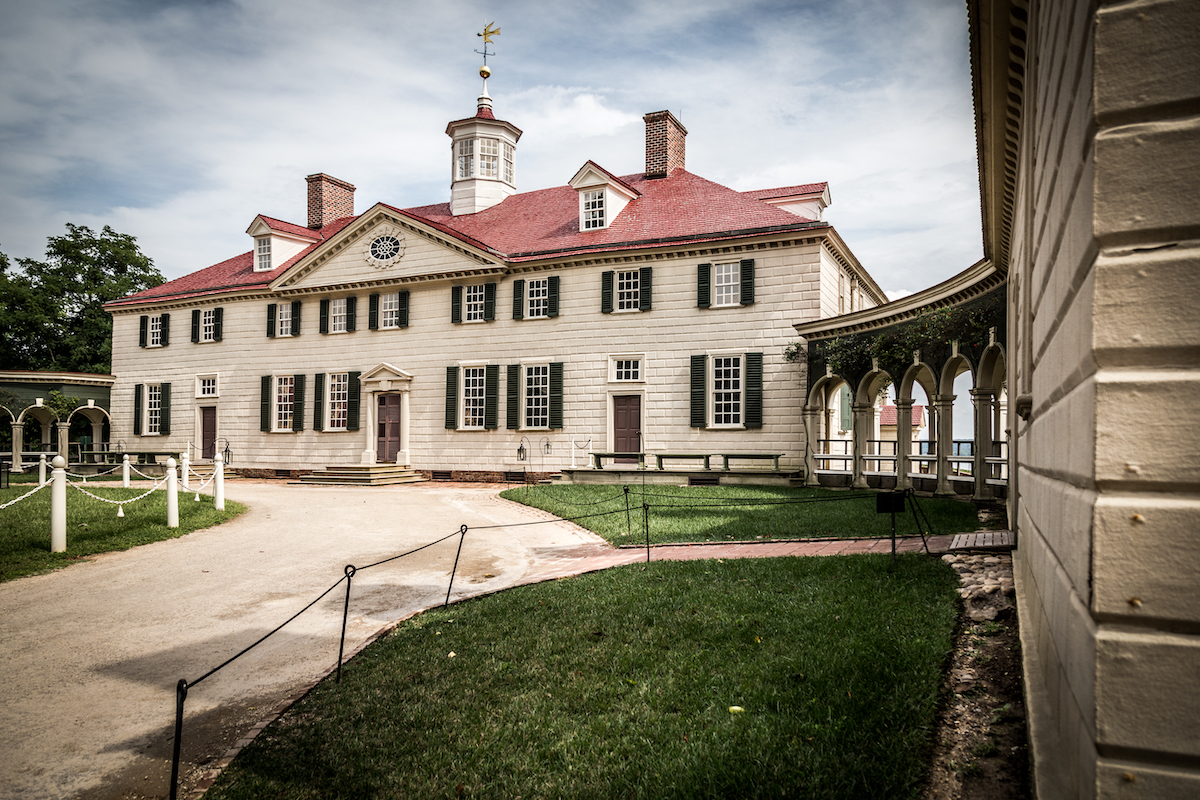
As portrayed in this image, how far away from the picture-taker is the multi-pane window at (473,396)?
25562 mm

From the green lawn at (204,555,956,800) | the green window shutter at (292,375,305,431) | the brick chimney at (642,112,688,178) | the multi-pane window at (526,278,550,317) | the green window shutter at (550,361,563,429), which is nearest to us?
the green lawn at (204,555,956,800)

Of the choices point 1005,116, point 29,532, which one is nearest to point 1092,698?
point 1005,116

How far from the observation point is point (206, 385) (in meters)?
29.9

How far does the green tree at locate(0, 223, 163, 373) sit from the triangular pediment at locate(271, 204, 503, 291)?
81.4 feet

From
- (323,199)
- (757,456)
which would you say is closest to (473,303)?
(757,456)

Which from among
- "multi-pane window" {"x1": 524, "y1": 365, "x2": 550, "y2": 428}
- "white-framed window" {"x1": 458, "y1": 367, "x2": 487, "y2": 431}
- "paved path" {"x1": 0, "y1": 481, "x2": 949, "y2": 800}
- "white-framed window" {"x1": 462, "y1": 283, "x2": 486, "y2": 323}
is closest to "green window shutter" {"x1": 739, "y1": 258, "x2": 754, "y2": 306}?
"multi-pane window" {"x1": 524, "y1": 365, "x2": 550, "y2": 428}

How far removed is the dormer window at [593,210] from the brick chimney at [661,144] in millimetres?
3144

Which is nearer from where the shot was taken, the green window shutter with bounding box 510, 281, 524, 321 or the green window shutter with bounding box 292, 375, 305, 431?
the green window shutter with bounding box 510, 281, 524, 321

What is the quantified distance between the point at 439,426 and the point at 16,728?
21206 mm

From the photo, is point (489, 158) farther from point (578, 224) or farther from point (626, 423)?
point (626, 423)

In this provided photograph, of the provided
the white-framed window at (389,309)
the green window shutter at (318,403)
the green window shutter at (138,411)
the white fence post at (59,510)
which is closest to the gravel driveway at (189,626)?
the white fence post at (59,510)

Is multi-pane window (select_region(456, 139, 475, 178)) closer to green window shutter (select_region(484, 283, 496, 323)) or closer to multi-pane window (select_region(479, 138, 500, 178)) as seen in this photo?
multi-pane window (select_region(479, 138, 500, 178))

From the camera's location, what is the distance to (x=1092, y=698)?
1.81 meters

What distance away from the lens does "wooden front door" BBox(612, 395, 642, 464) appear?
23.4m
